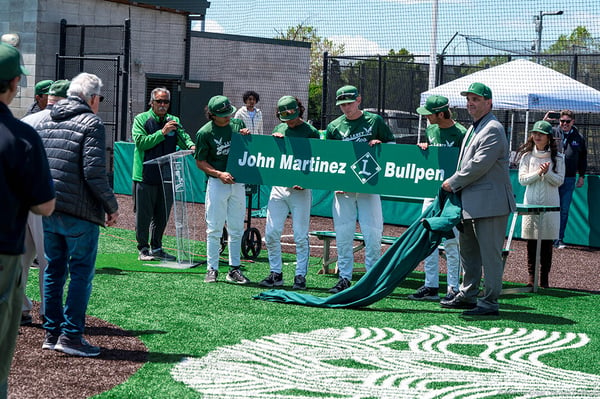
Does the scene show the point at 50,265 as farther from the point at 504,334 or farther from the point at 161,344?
the point at 504,334

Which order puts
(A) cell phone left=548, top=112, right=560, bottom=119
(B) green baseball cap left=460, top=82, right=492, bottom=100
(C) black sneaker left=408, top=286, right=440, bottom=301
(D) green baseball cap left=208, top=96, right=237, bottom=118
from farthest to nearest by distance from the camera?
(A) cell phone left=548, top=112, right=560, bottom=119 → (D) green baseball cap left=208, top=96, right=237, bottom=118 → (C) black sneaker left=408, top=286, right=440, bottom=301 → (B) green baseball cap left=460, top=82, right=492, bottom=100

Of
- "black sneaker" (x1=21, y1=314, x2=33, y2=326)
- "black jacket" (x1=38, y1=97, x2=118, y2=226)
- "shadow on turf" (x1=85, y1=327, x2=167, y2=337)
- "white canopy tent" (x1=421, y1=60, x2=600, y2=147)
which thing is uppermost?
"white canopy tent" (x1=421, y1=60, x2=600, y2=147)

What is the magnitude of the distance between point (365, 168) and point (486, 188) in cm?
159

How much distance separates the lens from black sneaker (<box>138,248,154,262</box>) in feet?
36.0


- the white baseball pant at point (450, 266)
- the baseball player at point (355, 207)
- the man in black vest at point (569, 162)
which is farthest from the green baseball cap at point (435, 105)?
the man in black vest at point (569, 162)

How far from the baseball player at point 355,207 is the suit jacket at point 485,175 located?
1.34 metres

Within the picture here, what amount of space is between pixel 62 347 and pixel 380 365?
6.91ft

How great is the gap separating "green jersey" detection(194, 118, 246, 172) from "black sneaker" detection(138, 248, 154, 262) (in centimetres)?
194

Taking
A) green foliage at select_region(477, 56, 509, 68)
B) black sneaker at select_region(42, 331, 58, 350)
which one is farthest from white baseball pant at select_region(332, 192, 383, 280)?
green foliage at select_region(477, 56, 509, 68)

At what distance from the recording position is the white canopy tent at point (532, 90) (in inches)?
607

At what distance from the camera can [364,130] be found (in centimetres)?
938

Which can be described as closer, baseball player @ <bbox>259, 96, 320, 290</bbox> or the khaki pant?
the khaki pant

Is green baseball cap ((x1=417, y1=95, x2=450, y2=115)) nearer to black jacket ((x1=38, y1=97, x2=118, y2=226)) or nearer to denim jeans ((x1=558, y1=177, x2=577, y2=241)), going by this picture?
black jacket ((x1=38, y1=97, x2=118, y2=226))

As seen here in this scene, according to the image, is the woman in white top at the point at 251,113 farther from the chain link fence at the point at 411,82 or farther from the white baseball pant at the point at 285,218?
the white baseball pant at the point at 285,218
